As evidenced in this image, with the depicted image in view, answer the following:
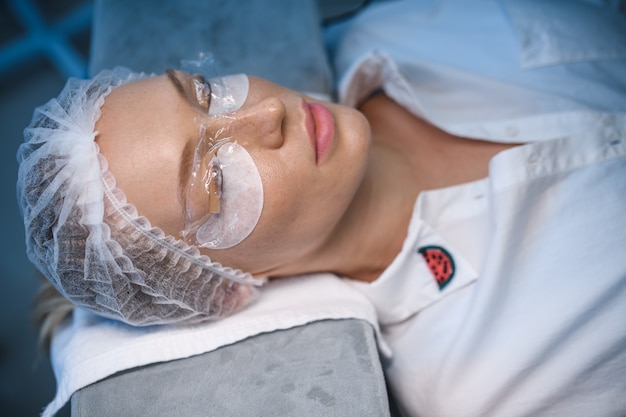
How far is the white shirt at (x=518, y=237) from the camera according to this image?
1085mm

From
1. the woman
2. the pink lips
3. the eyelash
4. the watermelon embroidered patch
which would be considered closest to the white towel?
the woman

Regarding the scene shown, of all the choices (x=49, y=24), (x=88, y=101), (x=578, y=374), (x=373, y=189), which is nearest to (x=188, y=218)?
(x=88, y=101)

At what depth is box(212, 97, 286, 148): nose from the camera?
1.05 m

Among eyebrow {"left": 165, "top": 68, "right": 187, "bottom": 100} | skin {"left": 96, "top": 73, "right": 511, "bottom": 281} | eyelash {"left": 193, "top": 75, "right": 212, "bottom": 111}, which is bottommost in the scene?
skin {"left": 96, "top": 73, "right": 511, "bottom": 281}

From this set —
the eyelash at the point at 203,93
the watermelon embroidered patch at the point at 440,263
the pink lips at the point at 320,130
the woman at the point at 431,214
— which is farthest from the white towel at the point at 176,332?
the eyelash at the point at 203,93

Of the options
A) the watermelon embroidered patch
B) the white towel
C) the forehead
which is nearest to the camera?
the forehead

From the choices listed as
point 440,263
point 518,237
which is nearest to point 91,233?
point 440,263

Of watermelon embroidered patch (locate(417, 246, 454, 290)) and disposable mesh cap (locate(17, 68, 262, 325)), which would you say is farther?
watermelon embroidered patch (locate(417, 246, 454, 290))

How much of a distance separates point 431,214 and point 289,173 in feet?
1.54

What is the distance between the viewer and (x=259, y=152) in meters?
1.06

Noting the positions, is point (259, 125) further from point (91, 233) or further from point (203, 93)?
point (91, 233)

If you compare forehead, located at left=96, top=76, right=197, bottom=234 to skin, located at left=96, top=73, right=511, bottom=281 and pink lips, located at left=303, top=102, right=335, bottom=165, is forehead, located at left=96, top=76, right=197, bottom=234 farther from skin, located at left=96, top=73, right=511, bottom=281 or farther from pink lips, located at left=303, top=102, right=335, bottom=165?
pink lips, located at left=303, top=102, right=335, bottom=165

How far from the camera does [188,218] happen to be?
40.9 inches

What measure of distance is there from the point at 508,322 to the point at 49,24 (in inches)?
103
